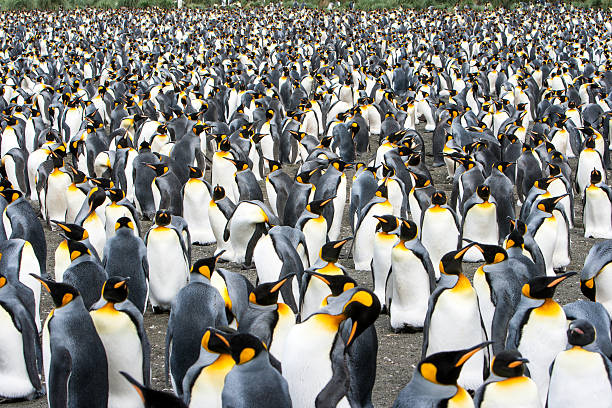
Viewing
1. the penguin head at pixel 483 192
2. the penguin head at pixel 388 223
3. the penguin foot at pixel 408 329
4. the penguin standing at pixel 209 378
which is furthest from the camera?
the penguin head at pixel 483 192

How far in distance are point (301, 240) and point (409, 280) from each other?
0.92 metres

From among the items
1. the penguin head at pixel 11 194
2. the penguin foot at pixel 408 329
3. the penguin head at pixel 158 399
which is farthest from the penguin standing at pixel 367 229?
the penguin head at pixel 158 399

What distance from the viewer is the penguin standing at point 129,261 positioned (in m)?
4.94

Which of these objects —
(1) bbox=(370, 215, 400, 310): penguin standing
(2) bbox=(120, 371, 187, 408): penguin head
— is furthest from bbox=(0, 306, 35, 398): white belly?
(1) bbox=(370, 215, 400, 310): penguin standing

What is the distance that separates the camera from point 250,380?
117 inches

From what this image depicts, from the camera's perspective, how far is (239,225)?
6145 mm

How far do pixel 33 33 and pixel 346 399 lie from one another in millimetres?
25279

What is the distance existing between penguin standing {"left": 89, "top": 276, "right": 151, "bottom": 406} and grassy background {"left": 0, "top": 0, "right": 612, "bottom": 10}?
3124 cm

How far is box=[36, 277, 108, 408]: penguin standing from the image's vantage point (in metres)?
3.52

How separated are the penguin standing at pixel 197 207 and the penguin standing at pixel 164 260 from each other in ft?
5.35

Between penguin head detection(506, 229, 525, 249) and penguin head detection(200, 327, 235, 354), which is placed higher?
penguin head detection(506, 229, 525, 249)

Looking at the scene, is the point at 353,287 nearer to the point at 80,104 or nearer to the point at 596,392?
the point at 596,392

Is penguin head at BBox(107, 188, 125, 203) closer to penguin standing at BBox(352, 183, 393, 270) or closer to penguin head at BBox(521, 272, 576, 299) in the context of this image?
penguin standing at BBox(352, 183, 393, 270)

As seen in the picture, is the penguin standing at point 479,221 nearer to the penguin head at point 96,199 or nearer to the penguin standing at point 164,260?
the penguin standing at point 164,260
